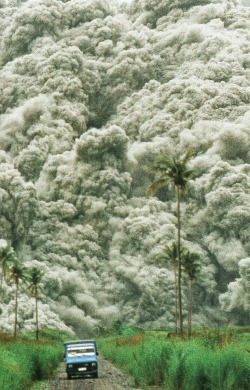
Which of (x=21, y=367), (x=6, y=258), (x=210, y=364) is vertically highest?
(x=6, y=258)

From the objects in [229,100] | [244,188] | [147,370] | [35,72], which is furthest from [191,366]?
[35,72]

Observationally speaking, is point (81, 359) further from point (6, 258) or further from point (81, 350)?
point (6, 258)

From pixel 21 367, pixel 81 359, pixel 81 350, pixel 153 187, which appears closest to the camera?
pixel 21 367

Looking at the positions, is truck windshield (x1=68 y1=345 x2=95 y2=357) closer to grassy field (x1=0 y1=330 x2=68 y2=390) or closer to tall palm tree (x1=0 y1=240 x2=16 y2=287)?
grassy field (x1=0 y1=330 x2=68 y2=390)

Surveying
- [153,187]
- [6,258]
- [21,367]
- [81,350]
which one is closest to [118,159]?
[6,258]

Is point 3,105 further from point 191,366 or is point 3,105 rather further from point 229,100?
point 191,366

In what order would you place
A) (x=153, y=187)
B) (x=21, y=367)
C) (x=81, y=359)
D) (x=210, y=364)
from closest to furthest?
(x=210, y=364) → (x=21, y=367) → (x=81, y=359) → (x=153, y=187)

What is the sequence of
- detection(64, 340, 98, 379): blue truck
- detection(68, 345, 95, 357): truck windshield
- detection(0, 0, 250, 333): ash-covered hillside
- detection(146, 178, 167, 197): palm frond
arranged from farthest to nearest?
1. detection(0, 0, 250, 333): ash-covered hillside
2. detection(146, 178, 167, 197): palm frond
3. detection(68, 345, 95, 357): truck windshield
4. detection(64, 340, 98, 379): blue truck

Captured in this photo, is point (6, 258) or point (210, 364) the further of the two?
point (6, 258)

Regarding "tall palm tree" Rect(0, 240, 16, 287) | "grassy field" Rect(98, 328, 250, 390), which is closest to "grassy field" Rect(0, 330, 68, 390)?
"grassy field" Rect(98, 328, 250, 390)
